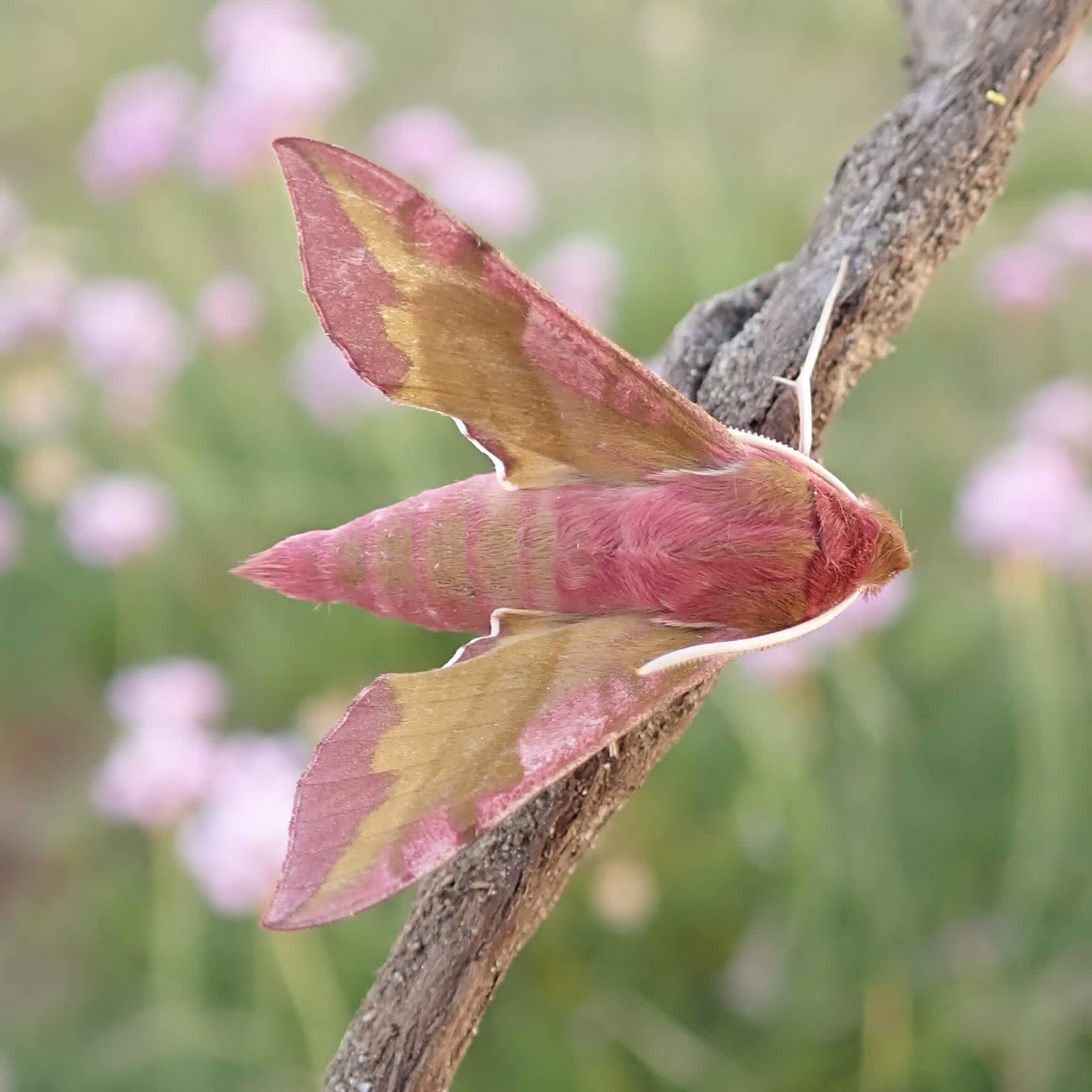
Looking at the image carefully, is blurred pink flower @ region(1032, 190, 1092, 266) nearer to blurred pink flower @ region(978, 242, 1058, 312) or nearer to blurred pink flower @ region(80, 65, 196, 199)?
blurred pink flower @ region(978, 242, 1058, 312)

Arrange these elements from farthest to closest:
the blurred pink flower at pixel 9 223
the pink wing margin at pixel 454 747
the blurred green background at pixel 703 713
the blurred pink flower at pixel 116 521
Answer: the blurred pink flower at pixel 9 223 → the blurred pink flower at pixel 116 521 → the blurred green background at pixel 703 713 → the pink wing margin at pixel 454 747

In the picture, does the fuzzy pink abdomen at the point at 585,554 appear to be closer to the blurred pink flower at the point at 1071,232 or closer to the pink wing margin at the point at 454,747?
the pink wing margin at the point at 454,747

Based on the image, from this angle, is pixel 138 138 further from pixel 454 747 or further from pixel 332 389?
pixel 454 747

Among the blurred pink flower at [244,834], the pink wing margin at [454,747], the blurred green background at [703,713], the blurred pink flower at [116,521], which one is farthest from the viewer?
the blurred pink flower at [116,521]

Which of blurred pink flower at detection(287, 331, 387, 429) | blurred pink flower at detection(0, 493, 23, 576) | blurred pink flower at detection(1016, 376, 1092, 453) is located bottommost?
blurred pink flower at detection(0, 493, 23, 576)

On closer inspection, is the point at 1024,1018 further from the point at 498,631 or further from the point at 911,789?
the point at 498,631

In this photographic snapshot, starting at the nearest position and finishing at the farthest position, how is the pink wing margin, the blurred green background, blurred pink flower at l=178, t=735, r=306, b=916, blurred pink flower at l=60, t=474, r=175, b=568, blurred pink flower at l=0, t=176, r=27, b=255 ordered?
1. the pink wing margin
2. blurred pink flower at l=178, t=735, r=306, b=916
3. the blurred green background
4. blurred pink flower at l=60, t=474, r=175, b=568
5. blurred pink flower at l=0, t=176, r=27, b=255

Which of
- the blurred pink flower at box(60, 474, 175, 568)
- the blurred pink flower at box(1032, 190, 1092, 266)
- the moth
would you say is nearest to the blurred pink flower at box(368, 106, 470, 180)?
→ the blurred pink flower at box(60, 474, 175, 568)

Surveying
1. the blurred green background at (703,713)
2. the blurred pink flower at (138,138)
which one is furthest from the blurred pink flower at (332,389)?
the blurred pink flower at (138,138)
